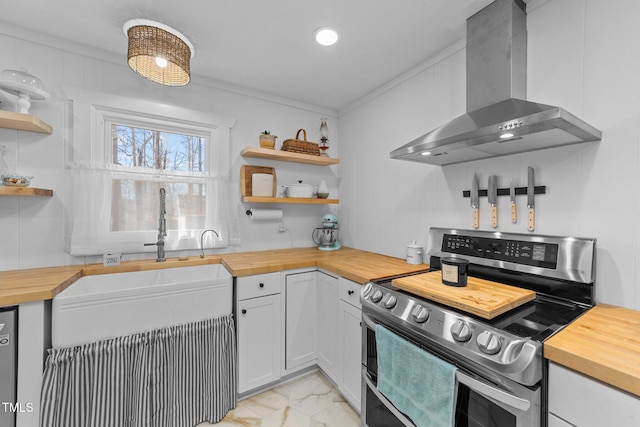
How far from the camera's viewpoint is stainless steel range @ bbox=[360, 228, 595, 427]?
82 centimetres

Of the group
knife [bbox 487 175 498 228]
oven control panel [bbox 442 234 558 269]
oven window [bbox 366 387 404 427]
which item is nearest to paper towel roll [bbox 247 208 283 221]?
oven control panel [bbox 442 234 558 269]

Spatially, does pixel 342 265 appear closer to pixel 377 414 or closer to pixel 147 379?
pixel 377 414

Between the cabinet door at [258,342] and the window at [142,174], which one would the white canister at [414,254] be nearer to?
the cabinet door at [258,342]

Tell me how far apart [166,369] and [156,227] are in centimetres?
104

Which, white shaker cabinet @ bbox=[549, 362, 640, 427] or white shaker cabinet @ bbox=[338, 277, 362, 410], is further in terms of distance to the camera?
white shaker cabinet @ bbox=[338, 277, 362, 410]

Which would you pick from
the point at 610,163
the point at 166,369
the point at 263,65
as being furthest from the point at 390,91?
the point at 166,369

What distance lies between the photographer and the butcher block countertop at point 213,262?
1273 mm

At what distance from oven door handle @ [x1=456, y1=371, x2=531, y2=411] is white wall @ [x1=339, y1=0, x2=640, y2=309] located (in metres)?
0.73

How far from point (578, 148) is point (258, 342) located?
2.05 metres

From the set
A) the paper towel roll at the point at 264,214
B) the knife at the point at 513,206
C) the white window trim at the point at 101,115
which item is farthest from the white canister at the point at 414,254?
the white window trim at the point at 101,115

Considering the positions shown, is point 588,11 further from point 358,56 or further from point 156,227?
point 156,227

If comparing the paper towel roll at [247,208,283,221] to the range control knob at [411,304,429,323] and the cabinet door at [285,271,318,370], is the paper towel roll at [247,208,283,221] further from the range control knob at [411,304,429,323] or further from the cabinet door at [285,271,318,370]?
the range control knob at [411,304,429,323]

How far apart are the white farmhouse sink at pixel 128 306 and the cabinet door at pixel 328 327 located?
0.65m

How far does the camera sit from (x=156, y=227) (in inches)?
81.7
